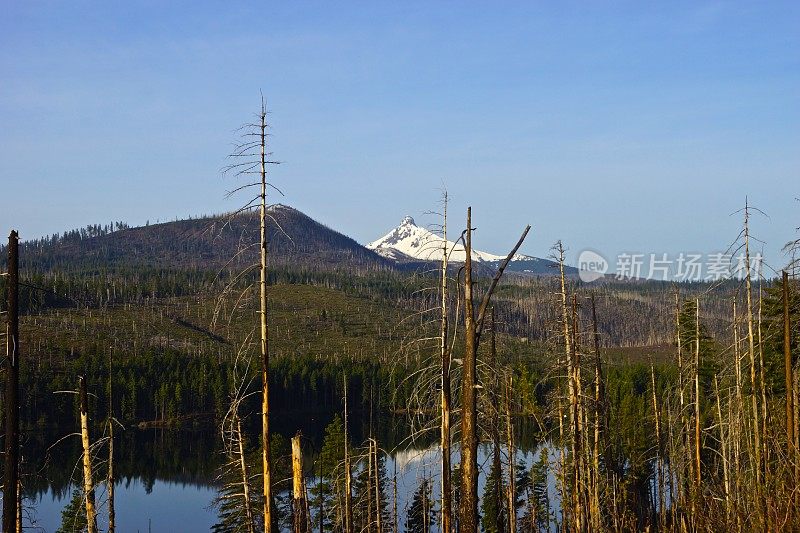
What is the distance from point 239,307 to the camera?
1552cm

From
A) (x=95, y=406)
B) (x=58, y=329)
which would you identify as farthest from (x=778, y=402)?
(x=58, y=329)

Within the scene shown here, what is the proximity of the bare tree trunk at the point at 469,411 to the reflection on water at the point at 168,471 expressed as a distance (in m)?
30.9

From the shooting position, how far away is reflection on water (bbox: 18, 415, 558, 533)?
2258 inches

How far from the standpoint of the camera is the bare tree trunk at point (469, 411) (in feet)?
42.2

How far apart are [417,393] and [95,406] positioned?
310ft

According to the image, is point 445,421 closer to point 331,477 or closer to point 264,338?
point 264,338

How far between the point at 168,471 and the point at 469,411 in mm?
70358

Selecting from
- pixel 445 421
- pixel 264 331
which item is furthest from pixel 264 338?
pixel 445 421

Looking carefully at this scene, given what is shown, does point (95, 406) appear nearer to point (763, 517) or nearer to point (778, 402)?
point (778, 402)

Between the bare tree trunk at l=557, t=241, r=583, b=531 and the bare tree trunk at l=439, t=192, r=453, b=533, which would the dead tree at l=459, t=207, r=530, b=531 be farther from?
the bare tree trunk at l=557, t=241, r=583, b=531

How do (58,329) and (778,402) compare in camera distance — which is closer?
(778,402)

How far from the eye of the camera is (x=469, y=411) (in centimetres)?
1296

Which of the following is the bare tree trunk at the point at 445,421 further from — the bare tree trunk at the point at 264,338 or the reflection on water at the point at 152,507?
the reflection on water at the point at 152,507

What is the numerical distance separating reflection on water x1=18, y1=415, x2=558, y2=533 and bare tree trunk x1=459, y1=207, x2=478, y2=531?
30919 millimetres
